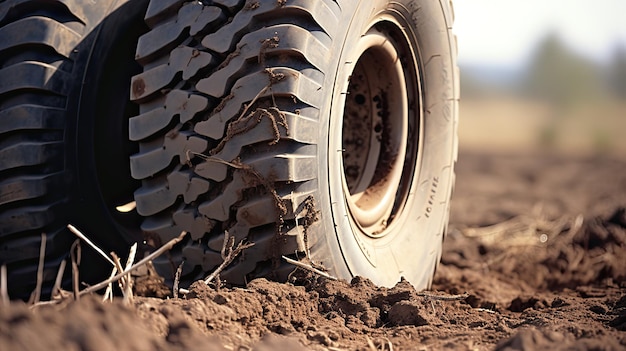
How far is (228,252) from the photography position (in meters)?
2.98

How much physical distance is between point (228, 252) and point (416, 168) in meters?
1.27

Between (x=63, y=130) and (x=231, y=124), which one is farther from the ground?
(x=231, y=124)

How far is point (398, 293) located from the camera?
3002 mm

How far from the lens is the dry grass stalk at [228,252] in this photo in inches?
112

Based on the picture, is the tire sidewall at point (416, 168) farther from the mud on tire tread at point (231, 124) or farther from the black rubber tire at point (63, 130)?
the black rubber tire at point (63, 130)

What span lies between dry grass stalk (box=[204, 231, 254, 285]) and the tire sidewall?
32 centimetres

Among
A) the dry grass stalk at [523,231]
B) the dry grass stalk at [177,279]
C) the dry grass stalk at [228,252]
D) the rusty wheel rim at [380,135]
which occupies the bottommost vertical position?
the dry grass stalk at [177,279]

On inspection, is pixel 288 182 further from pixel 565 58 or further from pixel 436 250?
pixel 565 58

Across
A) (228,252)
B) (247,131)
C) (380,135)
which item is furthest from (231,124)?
(380,135)

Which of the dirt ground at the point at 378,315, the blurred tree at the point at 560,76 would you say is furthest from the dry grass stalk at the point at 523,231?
the blurred tree at the point at 560,76

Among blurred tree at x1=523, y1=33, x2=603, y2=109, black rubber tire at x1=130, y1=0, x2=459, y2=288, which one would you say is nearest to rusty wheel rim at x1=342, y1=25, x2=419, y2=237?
black rubber tire at x1=130, y1=0, x2=459, y2=288

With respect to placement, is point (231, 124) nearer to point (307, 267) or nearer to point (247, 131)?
point (247, 131)

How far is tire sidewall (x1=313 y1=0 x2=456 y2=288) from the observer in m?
3.09

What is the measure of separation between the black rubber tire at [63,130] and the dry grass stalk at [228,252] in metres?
0.45
